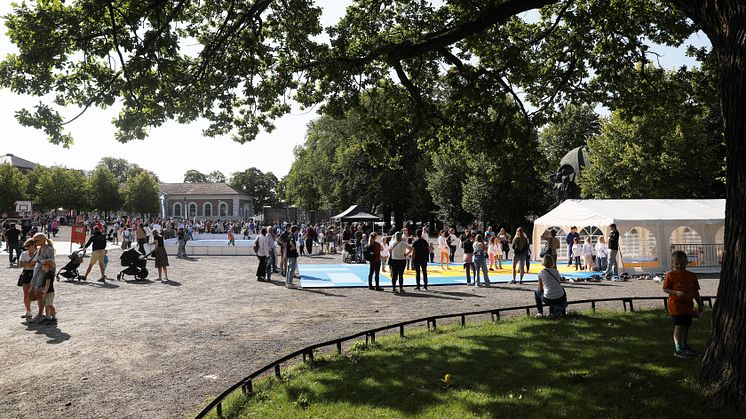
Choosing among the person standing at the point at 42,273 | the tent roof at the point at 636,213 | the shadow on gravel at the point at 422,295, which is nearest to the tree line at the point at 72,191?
the person standing at the point at 42,273

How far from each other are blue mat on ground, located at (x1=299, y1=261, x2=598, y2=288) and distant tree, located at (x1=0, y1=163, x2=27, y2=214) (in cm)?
6100

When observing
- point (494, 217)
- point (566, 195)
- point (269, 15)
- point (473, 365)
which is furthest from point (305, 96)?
point (494, 217)

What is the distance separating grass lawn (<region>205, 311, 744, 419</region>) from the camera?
5145 mm

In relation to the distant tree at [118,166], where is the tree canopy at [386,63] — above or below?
below

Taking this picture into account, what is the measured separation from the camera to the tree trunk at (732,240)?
5.03 meters

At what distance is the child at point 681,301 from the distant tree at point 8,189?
7815cm

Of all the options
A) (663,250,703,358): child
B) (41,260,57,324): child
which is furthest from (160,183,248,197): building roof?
(663,250,703,358): child

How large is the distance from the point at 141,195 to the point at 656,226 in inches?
3690

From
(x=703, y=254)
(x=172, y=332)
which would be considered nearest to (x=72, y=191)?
(x=172, y=332)

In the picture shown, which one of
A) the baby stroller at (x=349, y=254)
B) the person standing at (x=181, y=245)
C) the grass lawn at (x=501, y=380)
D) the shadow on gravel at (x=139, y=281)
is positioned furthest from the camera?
the person standing at (x=181, y=245)

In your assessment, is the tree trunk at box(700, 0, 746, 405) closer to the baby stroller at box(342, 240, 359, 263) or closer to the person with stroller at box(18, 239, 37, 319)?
the person with stroller at box(18, 239, 37, 319)

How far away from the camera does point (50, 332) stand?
9.59 m

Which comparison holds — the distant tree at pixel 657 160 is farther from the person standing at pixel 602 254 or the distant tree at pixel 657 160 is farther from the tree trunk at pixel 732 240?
the tree trunk at pixel 732 240

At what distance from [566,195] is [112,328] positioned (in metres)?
25.1
